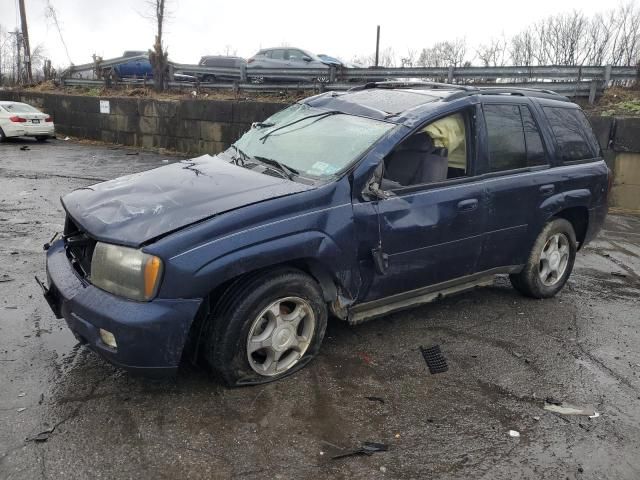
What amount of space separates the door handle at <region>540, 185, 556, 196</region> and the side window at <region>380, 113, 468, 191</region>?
2.81 feet

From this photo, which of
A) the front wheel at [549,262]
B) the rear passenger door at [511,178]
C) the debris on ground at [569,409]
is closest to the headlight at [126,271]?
the debris on ground at [569,409]

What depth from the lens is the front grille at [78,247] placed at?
3.29 meters

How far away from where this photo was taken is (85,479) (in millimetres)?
2496

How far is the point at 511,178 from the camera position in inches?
168

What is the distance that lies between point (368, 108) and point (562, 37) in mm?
22425

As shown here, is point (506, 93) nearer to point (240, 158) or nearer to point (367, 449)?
point (240, 158)

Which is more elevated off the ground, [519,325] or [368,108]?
[368,108]

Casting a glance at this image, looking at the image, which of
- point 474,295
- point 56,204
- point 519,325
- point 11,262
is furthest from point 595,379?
point 56,204

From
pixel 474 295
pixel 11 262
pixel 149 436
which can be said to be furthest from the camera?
pixel 11 262

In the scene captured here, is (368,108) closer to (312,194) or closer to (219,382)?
(312,194)

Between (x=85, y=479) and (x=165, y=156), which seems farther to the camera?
(x=165, y=156)

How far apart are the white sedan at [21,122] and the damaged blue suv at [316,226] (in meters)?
16.0

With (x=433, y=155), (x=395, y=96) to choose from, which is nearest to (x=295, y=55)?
(x=395, y=96)

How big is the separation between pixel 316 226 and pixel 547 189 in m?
2.33
